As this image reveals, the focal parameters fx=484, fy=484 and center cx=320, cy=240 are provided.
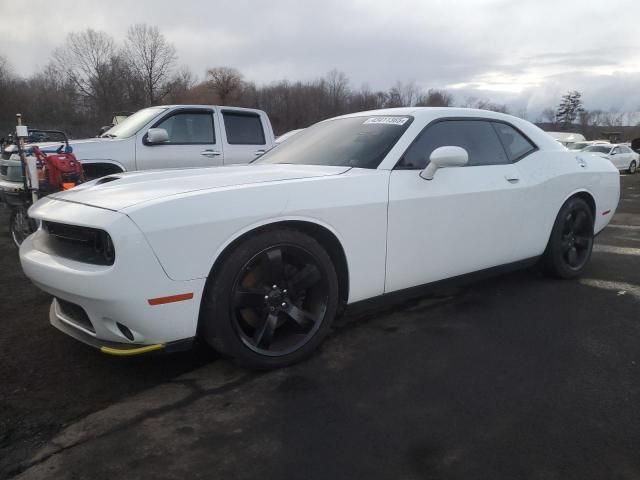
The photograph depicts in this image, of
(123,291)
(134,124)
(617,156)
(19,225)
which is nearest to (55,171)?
(19,225)

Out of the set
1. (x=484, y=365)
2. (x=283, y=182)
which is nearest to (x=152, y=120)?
(x=283, y=182)

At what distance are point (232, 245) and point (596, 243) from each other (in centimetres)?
557

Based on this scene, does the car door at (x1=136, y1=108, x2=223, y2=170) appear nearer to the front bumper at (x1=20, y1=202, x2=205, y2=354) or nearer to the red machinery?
the red machinery

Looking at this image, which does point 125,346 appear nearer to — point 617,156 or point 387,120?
point 387,120

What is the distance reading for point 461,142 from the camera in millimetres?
3645

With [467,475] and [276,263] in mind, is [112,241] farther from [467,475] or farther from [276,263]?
[467,475]

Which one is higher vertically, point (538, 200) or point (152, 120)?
point (152, 120)

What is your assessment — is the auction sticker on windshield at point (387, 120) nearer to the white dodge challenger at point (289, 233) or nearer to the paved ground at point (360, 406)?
the white dodge challenger at point (289, 233)

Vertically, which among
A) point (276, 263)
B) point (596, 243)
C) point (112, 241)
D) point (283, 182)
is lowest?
point (596, 243)

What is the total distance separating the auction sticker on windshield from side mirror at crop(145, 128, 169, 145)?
3.79m

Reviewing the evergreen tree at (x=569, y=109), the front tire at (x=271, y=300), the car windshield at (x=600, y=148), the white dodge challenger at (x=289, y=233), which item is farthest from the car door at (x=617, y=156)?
the evergreen tree at (x=569, y=109)

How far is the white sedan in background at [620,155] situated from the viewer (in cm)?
2534

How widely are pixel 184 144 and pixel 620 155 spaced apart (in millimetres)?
26075

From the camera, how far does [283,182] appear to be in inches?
107
